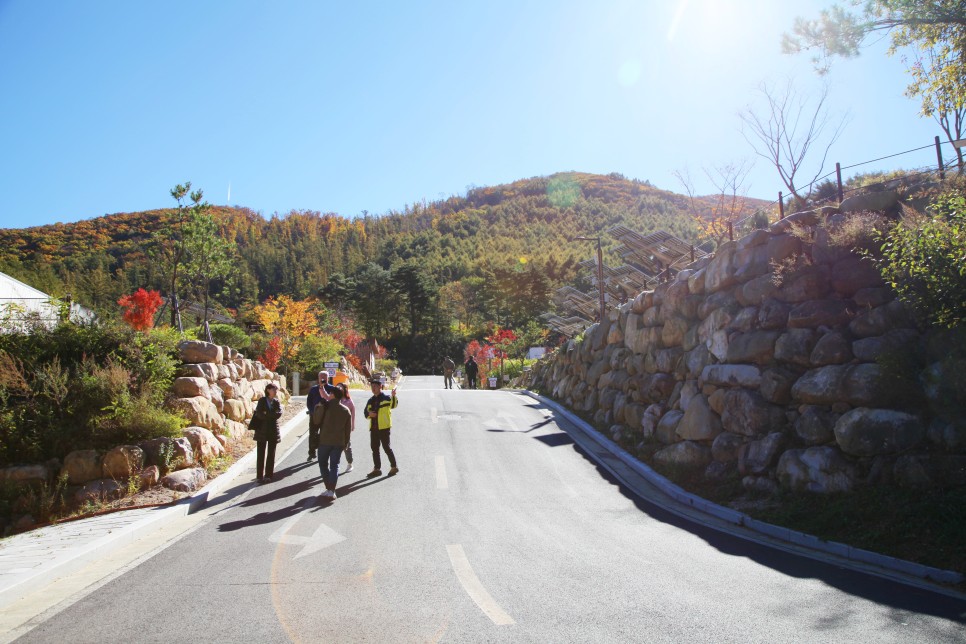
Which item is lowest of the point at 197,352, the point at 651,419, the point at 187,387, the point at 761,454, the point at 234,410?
the point at 761,454

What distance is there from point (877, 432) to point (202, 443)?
37.1 ft

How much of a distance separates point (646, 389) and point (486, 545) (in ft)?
27.4

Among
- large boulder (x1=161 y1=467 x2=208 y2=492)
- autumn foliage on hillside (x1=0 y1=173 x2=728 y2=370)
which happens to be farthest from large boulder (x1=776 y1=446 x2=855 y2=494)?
autumn foliage on hillside (x1=0 y1=173 x2=728 y2=370)

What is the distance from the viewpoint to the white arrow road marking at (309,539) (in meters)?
7.41

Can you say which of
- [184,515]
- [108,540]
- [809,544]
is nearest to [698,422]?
[809,544]

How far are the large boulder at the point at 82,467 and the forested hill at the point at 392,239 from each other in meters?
30.3

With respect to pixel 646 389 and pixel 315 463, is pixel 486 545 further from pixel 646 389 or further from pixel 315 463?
pixel 646 389

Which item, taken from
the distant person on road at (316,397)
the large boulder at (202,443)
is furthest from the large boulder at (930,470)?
the large boulder at (202,443)

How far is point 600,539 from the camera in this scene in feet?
26.6

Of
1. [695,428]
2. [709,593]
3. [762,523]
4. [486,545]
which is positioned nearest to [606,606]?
[709,593]

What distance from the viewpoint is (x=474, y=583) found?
6043 millimetres

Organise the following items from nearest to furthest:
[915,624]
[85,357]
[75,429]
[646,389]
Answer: [915,624], [75,429], [85,357], [646,389]

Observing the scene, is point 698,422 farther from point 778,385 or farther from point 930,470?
point 930,470

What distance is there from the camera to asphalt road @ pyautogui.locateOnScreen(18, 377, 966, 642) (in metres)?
4.93
